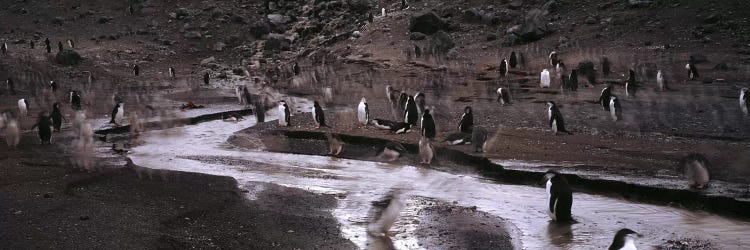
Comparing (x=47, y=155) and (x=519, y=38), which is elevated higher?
(x=519, y=38)

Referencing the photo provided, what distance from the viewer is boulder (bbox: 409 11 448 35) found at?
94.2 feet

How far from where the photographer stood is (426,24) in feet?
94.4

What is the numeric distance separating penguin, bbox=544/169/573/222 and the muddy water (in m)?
0.15

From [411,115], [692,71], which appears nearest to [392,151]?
[411,115]

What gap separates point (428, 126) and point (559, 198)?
17.1 ft

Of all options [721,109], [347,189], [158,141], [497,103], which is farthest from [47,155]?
[721,109]

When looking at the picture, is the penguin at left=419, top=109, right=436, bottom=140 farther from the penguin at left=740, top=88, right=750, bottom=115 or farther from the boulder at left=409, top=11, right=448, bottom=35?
the boulder at left=409, top=11, right=448, bottom=35

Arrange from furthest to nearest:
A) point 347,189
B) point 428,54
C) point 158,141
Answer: point 428,54, point 158,141, point 347,189

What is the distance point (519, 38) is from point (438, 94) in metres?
7.40

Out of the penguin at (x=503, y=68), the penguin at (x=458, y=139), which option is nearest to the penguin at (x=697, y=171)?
the penguin at (x=458, y=139)

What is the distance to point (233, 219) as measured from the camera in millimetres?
7906

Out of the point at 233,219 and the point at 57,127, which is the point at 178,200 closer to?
the point at 233,219

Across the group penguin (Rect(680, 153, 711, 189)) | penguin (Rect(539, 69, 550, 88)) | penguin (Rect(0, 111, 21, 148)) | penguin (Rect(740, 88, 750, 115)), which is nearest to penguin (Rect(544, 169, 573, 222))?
penguin (Rect(680, 153, 711, 189))

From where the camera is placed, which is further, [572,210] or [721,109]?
[721,109]
